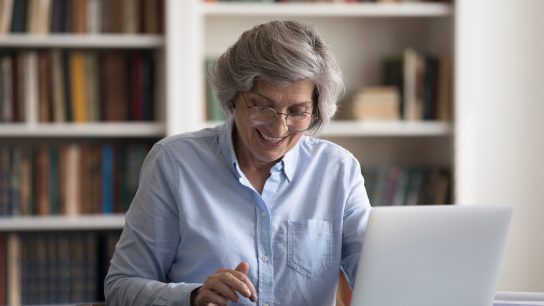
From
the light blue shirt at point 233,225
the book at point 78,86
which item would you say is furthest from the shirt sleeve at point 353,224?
the book at point 78,86

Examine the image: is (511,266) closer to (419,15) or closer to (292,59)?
(419,15)

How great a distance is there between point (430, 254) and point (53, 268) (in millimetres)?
2122

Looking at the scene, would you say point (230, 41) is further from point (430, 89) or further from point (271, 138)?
point (271, 138)

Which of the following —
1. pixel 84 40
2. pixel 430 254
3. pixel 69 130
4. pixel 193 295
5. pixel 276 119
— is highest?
pixel 84 40

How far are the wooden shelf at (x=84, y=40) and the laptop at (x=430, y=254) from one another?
1.95 metres

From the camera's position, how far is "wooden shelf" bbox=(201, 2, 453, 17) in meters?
3.27

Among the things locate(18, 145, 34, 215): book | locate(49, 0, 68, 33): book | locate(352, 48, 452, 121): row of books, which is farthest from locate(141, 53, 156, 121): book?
locate(352, 48, 452, 121): row of books

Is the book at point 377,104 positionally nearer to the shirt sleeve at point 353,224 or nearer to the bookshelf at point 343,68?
the bookshelf at point 343,68

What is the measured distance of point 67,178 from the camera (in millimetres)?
3283

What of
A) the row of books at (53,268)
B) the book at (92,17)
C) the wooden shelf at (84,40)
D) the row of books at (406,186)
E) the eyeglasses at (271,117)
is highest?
the book at (92,17)

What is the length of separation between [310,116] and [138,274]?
0.48 metres

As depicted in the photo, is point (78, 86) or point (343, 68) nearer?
point (78, 86)

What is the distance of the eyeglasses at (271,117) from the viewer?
1.83 m

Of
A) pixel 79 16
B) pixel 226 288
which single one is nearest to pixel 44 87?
pixel 79 16
